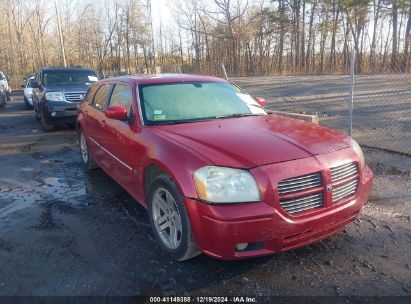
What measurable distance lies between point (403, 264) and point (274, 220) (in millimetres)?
1360

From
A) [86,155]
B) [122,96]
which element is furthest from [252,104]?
[86,155]

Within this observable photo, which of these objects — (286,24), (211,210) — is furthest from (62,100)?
(286,24)

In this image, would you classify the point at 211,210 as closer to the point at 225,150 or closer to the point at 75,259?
the point at 225,150

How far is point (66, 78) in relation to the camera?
36.8ft

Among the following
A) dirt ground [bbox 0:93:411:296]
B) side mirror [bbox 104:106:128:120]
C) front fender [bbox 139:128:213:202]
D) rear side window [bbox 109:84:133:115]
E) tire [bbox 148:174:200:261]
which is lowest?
dirt ground [bbox 0:93:411:296]

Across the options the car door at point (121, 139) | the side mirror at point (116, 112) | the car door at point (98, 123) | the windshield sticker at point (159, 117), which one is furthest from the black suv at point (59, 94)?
the windshield sticker at point (159, 117)

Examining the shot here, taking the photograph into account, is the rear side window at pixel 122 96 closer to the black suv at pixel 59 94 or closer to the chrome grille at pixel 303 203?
the chrome grille at pixel 303 203

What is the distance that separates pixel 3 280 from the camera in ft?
9.91

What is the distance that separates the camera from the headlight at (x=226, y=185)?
8.99ft

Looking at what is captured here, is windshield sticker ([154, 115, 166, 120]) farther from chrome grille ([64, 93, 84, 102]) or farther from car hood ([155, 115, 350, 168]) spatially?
chrome grille ([64, 93, 84, 102])

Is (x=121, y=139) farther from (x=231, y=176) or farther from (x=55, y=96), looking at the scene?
(x=55, y=96)

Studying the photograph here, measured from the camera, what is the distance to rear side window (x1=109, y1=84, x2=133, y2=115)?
4270 mm

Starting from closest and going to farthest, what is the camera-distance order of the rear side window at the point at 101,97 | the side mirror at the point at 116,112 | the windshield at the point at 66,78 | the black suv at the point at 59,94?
the side mirror at the point at 116,112 < the rear side window at the point at 101,97 < the black suv at the point at 59,94 < the windshield at the point at 66,78

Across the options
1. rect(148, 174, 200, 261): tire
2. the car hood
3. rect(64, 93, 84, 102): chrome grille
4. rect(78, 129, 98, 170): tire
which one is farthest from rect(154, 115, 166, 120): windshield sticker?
rect(64, 93, 84, 102): chrome grille
